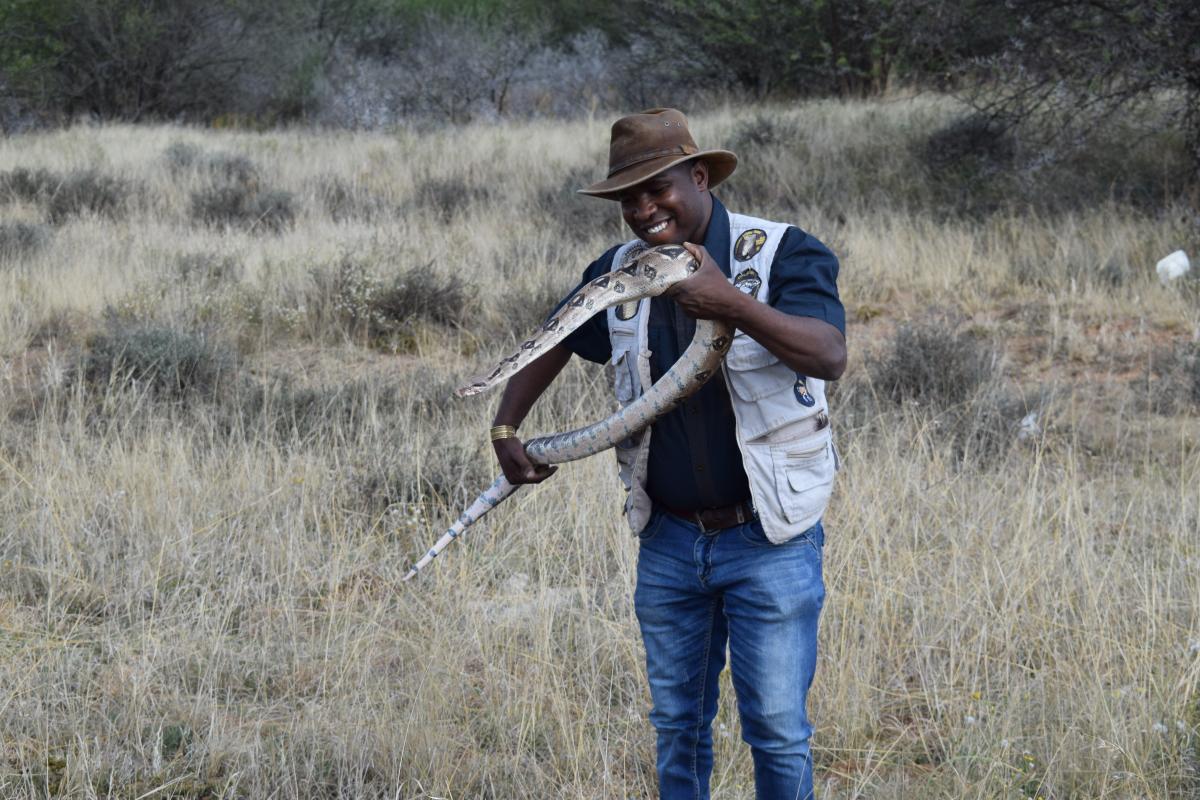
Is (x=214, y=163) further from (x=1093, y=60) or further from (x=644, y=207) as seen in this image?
(x=644, y=207)

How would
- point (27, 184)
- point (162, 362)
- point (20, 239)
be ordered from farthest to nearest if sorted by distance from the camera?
1. point (27, 184)
2. point (20, 239)
3. point (162, 362)

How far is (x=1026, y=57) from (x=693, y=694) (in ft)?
31.7

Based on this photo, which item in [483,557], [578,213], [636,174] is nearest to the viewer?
[636,174]

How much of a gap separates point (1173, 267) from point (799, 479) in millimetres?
7341

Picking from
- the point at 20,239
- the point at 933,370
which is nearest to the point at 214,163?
the point at 20,239

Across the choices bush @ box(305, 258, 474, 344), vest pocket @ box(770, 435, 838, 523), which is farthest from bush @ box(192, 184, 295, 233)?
vest pocket @ box(770, 435, 838, 523)

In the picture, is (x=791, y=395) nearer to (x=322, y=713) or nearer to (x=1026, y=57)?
(x=322, y=713)

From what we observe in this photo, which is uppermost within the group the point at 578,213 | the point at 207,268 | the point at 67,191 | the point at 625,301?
the point at 67,191

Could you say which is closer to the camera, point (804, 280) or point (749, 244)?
point (804, 280)

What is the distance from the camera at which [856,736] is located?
12.6 feet

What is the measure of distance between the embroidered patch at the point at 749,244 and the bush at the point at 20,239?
8.56 meters

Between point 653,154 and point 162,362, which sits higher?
point 653,154

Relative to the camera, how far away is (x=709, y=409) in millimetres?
2879

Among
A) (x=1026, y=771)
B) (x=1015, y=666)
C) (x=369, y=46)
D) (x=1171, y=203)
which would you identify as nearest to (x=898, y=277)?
(x=1171, y=203)
